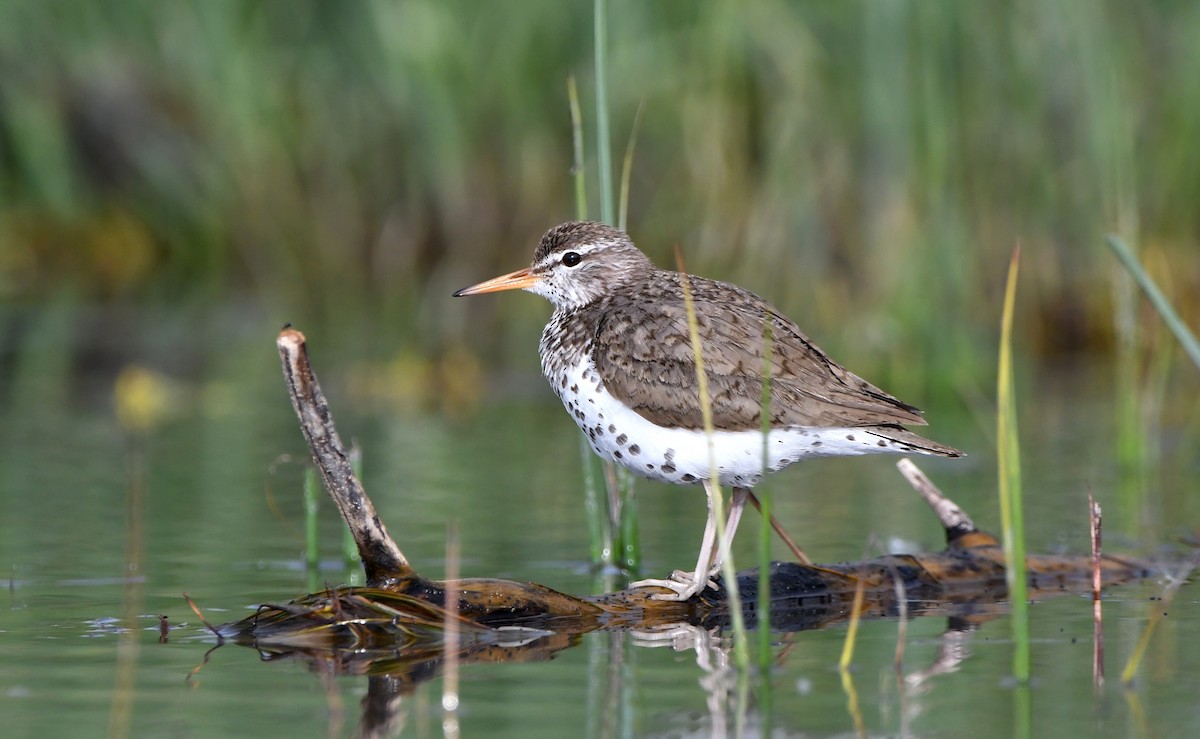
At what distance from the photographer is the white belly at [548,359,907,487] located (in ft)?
21.3

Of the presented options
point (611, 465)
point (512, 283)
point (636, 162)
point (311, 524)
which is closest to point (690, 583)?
point (611, 465)

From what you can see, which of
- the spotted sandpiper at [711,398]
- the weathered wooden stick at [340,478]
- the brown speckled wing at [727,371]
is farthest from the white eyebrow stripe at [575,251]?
the weathered wooden stick at [340,478]

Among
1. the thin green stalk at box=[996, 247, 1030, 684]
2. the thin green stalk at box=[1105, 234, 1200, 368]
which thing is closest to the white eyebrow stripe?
the thin green stalk at box=[1105, 234, 1200, 368]

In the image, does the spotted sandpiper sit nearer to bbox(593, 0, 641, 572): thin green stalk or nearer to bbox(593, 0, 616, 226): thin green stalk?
bbox(593, 0, 641, 572): thin green stalk

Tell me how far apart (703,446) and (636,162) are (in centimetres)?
994

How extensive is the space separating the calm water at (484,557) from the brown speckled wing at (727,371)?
859 millimetres

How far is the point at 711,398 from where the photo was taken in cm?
654

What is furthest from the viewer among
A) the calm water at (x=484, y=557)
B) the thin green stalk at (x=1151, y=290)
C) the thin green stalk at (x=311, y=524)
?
the thin green stalk at (x=311, y=524)

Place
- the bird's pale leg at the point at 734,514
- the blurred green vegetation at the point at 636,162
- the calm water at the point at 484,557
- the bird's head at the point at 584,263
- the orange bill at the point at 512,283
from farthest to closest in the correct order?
the blurred green vegetation at the point at 636,162, the orange bill at the point at 512,283, the bird's head at the point at 584,263, the bird's pale leg at the point at 734,514, the calm water at the point at 484,557

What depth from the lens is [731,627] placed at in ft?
20.5

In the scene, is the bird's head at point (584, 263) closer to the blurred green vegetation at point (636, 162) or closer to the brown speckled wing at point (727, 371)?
the brown speckled wing at point (727, 371)

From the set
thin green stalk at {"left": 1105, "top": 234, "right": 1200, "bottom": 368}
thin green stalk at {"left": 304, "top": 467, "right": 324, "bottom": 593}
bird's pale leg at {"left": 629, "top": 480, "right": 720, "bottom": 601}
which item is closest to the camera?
thin green stalk at {"left": 1105, "top": 234, "right": 1200, "bottom": 368}

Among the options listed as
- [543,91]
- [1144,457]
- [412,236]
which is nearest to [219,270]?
[412,236]

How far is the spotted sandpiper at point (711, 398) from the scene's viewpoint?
21.3 ft
